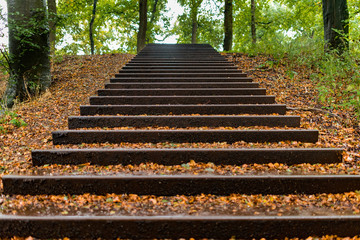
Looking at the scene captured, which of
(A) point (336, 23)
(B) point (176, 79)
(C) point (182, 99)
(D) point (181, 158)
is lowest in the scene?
(D) point (181, 158)

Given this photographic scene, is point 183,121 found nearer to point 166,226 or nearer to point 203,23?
point 166,226

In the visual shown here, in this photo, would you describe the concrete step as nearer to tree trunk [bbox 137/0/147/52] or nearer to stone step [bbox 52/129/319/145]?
stone step [bbox 52/129/319/145]

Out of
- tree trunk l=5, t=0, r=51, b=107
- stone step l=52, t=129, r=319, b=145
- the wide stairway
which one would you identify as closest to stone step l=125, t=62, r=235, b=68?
the wide stairway

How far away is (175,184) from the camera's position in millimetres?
2752

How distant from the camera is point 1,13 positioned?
5.30 meters

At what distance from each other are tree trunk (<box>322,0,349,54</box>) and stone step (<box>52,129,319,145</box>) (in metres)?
4.42

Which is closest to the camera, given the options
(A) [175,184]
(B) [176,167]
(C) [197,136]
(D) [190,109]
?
(A) [175,184]

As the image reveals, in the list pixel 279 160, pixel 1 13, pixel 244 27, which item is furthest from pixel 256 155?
pixel 244 27

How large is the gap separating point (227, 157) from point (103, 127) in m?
1.92

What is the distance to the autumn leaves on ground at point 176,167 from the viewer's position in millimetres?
2506

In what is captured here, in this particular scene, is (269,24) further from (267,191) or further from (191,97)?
(267,191)

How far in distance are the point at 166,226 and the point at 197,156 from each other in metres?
1.05

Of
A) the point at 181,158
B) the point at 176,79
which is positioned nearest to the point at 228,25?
the point at 176,79

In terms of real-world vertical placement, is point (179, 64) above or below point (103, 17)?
below
